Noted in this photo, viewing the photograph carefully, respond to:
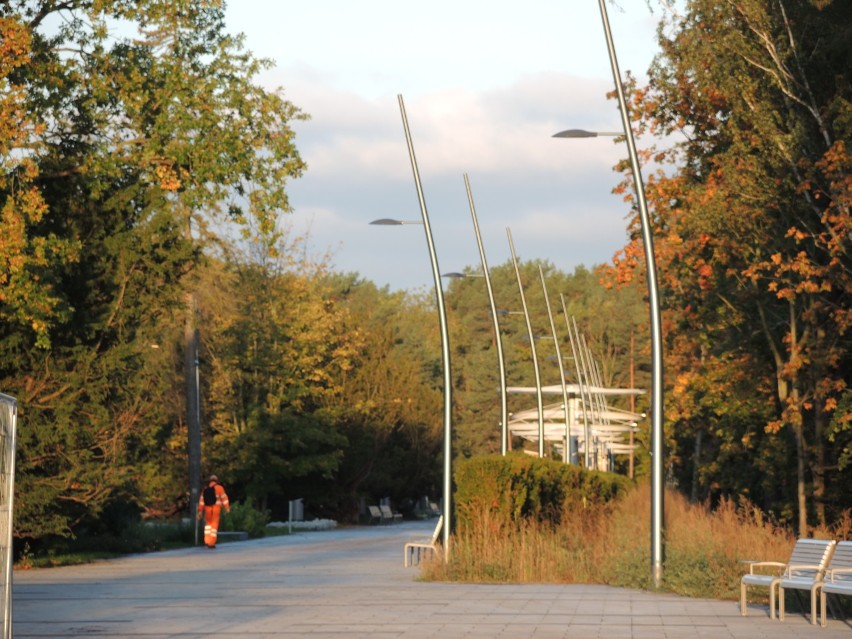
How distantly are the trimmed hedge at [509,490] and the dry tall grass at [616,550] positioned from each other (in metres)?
0.30

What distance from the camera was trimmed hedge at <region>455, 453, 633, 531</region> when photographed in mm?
24609

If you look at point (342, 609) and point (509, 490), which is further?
point (509, 490)

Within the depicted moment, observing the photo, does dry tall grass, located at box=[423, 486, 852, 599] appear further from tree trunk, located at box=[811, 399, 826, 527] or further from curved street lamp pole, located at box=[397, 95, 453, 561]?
tree trunk, located at box=[811, 399, 826, 527]

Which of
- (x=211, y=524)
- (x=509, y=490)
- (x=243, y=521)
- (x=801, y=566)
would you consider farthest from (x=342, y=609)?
(x=243, y=521)

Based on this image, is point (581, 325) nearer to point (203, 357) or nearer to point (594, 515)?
point (203, 357)

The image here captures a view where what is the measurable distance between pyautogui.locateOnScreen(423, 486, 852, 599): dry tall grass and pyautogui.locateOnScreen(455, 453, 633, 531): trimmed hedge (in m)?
0.30

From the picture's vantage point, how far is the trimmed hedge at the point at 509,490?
969 inches

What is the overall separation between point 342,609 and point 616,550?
635 cm

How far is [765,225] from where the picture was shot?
94.2 ft

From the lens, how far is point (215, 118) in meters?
25.9

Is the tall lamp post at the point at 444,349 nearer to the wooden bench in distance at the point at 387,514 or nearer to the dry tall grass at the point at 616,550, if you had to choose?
the dry tall grass at the point at 616,550

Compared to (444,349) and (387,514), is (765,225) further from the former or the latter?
(387,514)

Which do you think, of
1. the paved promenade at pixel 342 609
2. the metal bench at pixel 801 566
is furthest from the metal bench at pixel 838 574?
the paved promenade at pixel 342 609

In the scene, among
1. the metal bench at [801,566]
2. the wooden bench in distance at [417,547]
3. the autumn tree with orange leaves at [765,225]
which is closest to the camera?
the metal bench at [801,566]
